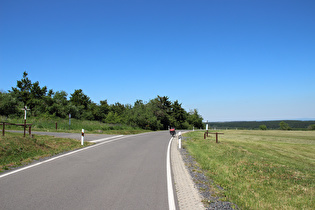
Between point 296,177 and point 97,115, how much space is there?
6924 centimetres

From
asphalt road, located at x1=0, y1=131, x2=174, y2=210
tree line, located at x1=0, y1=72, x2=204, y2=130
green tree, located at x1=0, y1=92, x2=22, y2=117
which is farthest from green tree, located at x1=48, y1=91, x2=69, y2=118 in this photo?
asphalt road, located at x1=0, y1=131, x2=174, y2=210

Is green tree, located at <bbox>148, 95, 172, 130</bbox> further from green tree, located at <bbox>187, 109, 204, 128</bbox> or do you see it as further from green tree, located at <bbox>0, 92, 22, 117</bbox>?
green tree, located at <bbox>0, 92, 22, 117</bbox>

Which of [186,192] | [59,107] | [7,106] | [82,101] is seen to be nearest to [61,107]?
[59,107]

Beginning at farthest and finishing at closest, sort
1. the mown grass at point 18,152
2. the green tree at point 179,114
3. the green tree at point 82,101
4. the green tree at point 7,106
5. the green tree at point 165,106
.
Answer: the green tree at point 179,114 → the green tree at point 165,106 → the green tree at point 82,101 → the green tree at point 7,106 → the mown grass at point 18,152

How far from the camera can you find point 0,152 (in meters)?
9.12

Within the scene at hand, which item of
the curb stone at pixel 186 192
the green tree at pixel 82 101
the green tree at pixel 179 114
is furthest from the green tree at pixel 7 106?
the green tree at pixel 179 114

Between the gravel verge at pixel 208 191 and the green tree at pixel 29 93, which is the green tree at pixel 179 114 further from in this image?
the gravel verge at pixel 208 191

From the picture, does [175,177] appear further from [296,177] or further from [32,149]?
[32,149]

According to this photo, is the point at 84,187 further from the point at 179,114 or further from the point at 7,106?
the point at 179,114

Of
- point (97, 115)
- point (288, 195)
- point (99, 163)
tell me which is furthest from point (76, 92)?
point (288, 195)

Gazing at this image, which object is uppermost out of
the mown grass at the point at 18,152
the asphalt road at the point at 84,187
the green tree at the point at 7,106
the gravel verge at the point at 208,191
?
the green tree at the point at 7,106

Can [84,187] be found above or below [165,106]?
below

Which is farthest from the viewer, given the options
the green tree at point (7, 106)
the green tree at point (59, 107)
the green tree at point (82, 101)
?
the green tree at point (82, 101)

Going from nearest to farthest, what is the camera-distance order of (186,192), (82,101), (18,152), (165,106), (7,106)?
1. (186,192)
2. (18,152)
3. (7,106)
4. (82,101)
5. (165,106)
